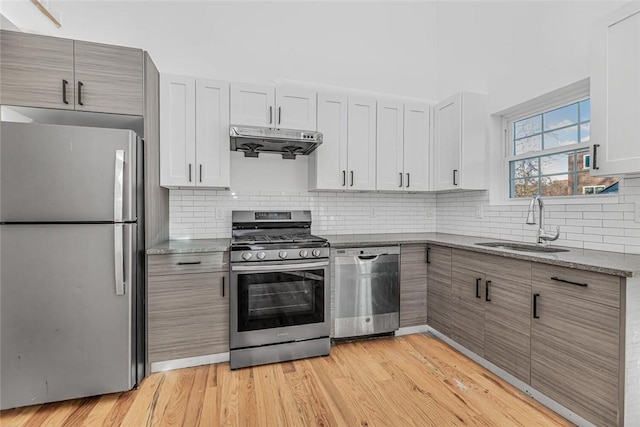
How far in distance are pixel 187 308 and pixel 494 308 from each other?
2.27m

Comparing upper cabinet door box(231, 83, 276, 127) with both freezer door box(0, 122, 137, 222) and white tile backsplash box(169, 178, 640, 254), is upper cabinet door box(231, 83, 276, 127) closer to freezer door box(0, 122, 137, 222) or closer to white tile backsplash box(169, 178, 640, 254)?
white tile backsplash box(169, 178, 640, 254)

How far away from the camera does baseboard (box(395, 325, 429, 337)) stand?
9.72 ft

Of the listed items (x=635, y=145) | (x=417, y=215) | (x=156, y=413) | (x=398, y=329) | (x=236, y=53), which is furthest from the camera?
(x=417, y=215)

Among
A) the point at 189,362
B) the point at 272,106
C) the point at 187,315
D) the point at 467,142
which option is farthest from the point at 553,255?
the point at 189,362

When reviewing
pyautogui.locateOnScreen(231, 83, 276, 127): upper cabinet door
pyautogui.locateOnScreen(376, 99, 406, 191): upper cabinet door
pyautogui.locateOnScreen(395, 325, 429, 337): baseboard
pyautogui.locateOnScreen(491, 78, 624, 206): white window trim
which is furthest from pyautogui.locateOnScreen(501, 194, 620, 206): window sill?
pyautogui.locateOnScreen(231, 83, 276, 127): upper cabinet door

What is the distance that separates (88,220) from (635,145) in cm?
320

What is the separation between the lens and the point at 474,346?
7.94ft

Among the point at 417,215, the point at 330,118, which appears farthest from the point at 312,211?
the point at 417,215

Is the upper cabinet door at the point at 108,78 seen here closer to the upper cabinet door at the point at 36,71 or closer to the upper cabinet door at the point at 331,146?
the upper cabinet door at the point at 36,71

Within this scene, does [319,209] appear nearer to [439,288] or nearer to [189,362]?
[439,288]

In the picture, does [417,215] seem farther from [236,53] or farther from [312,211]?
[236,53]

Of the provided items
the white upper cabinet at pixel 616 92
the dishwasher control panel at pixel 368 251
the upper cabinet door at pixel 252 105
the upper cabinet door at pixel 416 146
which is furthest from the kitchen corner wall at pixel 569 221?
the upper cabinet door at pixel 252 105

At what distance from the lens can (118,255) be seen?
1969 mm

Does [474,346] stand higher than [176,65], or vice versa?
[176,65]
